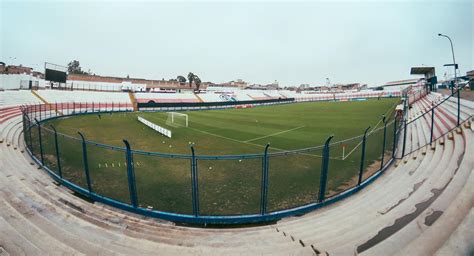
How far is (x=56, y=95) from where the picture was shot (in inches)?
1743

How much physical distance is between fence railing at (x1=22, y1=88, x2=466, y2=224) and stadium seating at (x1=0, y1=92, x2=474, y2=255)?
17.1 inches

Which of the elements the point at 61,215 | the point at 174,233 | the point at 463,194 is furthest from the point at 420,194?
the point at 61,215

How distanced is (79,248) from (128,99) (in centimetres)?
5691

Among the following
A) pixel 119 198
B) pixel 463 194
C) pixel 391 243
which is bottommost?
pixel 119 198

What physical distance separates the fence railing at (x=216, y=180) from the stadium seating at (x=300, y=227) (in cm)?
44

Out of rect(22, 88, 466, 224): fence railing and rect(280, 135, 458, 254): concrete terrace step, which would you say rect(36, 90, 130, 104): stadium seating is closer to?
rect(22, 88, 466, 224): fence railing

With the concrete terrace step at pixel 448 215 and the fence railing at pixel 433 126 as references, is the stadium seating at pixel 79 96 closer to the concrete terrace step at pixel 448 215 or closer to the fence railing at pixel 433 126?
the fence railing at pixel 433 126

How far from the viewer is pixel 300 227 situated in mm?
5523

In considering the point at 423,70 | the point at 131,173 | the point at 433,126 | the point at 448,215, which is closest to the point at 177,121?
the point at 131,173

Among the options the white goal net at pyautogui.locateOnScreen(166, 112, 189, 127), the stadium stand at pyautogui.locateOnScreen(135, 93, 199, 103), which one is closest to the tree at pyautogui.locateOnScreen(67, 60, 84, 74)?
the stadium stand at pyautogui.locateOnScreen(135, 93, 199, 103)

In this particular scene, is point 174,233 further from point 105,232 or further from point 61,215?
point 61,215

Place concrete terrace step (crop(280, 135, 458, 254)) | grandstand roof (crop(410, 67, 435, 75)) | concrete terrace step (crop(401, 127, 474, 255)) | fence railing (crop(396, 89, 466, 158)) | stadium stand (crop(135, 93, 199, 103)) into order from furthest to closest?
stadium stand (crop(135, 93, 199, 103)) → grandstand roof (crop(410, 67, 435, 75)) → fence railing (crop(396, 89, 466, 158)) → concrete terrace step (crop(280, 135, 458, 254)) → concrete terrace step (crop(401, 127, 474, 255))

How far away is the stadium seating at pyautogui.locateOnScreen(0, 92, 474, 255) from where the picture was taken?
13.7 feet

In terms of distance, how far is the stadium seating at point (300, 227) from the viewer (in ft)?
13.7
